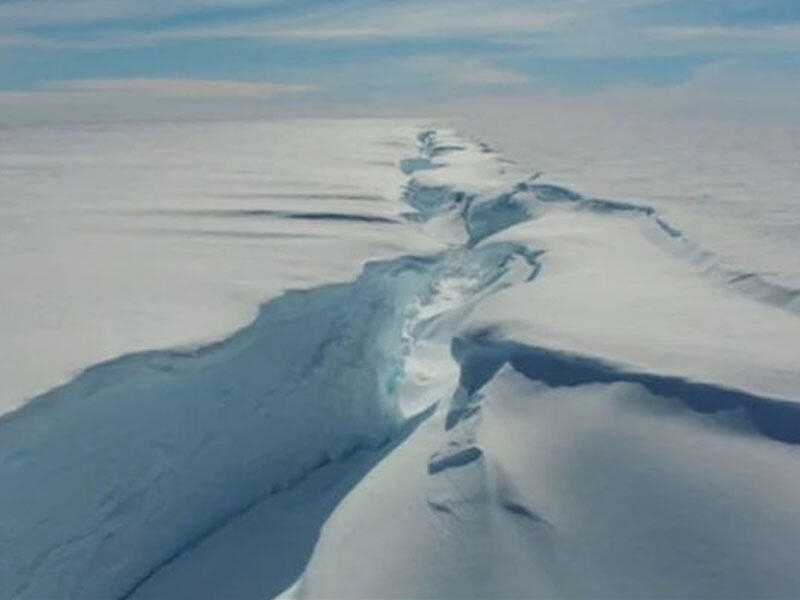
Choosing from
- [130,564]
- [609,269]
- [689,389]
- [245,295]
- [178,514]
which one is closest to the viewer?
[689,389]

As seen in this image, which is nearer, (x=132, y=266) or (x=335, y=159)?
(x=132, y=266)

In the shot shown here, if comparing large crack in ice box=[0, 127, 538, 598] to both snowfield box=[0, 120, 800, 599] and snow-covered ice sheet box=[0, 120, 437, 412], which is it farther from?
snow-covered ice sheet box=[0, 120, 437, 412]

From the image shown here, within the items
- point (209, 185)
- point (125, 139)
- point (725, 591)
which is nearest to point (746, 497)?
point (725, 591)

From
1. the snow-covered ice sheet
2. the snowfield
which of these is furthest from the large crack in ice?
the snow-covered ice sheet

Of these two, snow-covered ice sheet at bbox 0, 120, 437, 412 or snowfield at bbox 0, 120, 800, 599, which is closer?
snowfield at bbox 0, 120, 800, 599

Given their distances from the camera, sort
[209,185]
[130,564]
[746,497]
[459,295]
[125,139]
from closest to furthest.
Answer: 1. [746,497]
2. [130,564]
3. [459,295]
4. [209,185]
5. [125,139]

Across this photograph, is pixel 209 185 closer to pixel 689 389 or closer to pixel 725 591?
pixel 689 389

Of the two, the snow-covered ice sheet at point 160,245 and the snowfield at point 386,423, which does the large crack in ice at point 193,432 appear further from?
the snow-covered ice sheet at point 160,245

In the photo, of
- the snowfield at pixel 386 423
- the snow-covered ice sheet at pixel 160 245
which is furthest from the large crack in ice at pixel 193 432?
the snow-covered ice sheet at pixel 160 245
